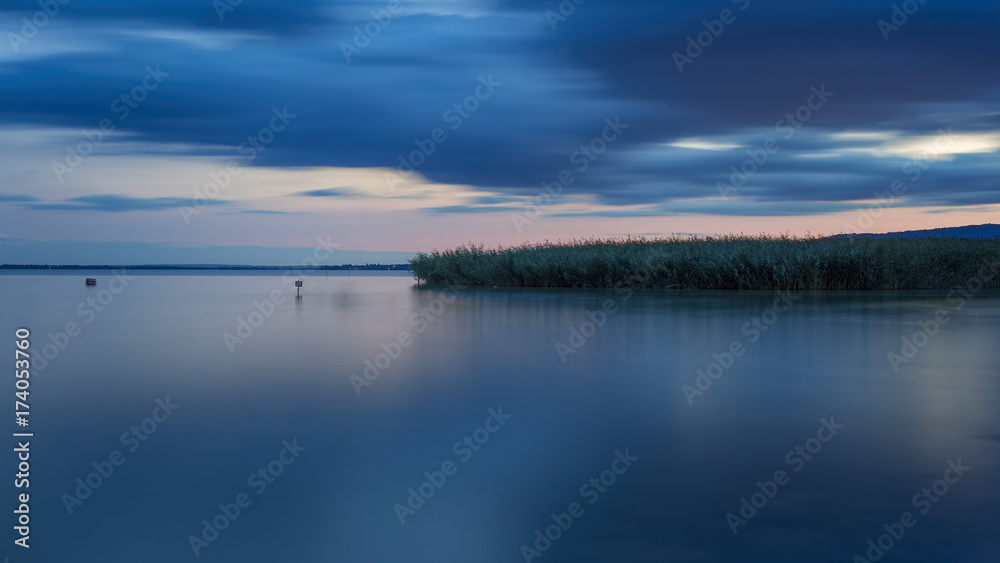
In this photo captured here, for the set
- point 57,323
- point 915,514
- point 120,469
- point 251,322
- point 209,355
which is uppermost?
point 57,323

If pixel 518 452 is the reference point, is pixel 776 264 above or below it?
above

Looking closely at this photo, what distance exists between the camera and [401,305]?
987 inches

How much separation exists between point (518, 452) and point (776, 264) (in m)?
25.5

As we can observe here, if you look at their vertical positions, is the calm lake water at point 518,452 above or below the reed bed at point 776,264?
below

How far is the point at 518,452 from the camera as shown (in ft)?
19.9

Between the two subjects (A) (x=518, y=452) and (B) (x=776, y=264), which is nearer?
(A) (x=518, y=452)

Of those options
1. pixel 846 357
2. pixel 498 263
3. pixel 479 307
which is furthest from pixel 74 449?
pixel 498 263

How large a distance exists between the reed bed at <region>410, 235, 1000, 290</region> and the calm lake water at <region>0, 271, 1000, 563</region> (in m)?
17.3

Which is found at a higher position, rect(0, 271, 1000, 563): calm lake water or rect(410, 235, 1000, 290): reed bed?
rect(410, 235, 1000, 290): reed bed

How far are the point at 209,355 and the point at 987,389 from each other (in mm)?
9507

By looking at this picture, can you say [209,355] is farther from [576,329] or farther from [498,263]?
[498,263]

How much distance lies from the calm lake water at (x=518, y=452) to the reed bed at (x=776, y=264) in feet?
56.7

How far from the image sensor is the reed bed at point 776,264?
29734 millimetres

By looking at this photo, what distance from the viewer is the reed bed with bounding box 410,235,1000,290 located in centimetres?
2973
